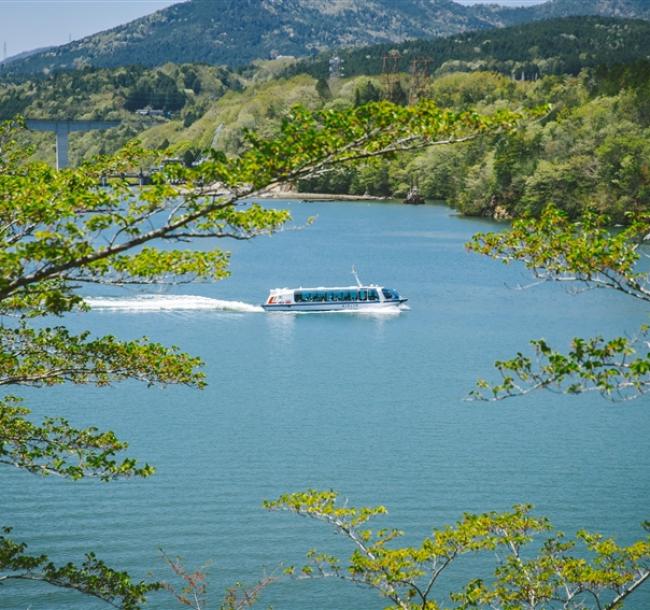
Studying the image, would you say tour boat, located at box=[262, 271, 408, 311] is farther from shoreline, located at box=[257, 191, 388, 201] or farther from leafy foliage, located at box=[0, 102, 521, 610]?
shoreline, located at box=[257, 191, 388, 201]

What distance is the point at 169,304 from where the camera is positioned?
3238 centimetres

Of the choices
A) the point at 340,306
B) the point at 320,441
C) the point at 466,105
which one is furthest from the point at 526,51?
the point at 320,441

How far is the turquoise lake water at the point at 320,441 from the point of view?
14188 millimetres

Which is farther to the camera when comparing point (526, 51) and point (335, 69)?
point (526, 51)

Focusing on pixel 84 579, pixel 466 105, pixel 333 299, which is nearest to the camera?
pixel 84 579

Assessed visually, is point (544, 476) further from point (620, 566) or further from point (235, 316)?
point (235, 316)

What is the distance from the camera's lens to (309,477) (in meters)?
16.6

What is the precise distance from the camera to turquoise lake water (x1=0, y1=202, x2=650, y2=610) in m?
14.2

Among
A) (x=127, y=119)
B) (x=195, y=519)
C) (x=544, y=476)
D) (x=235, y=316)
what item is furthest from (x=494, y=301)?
(x=127, y=119)

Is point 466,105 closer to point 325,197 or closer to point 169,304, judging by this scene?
point 169,304

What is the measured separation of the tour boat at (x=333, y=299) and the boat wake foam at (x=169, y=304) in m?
0.65

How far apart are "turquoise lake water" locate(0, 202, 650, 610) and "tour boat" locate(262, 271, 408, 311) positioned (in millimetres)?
531

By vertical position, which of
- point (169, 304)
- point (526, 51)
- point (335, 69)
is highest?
point (526, 51)

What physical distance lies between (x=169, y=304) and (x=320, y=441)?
14.7m
